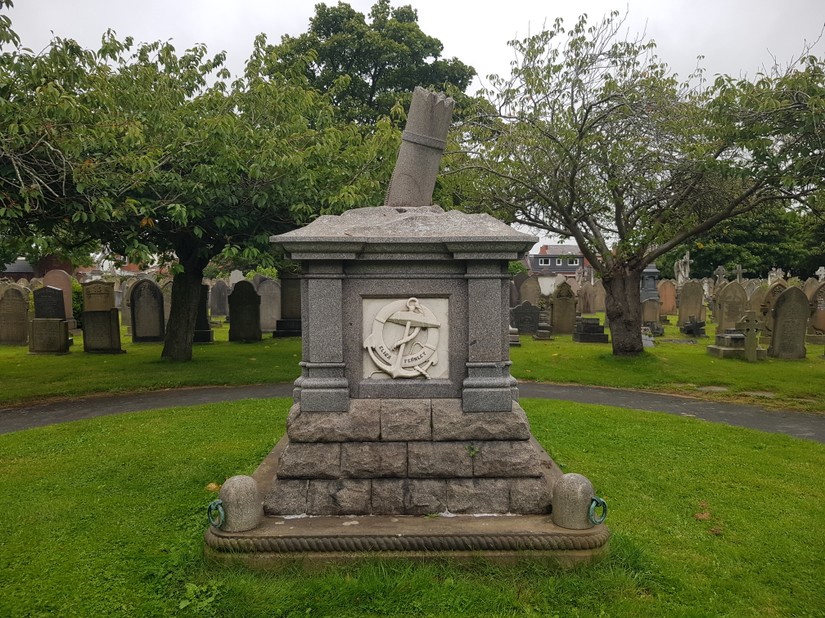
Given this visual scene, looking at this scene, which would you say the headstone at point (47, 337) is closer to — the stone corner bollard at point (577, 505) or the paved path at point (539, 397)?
the paved path at point (539, 397)

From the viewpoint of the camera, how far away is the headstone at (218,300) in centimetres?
2734

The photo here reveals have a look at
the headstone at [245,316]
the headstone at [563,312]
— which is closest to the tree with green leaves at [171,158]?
the headstone at [245,316]

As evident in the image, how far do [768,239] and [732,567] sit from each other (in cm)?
3880

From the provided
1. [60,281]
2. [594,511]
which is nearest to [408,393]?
[594,511]

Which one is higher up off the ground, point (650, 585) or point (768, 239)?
point (768, 239)

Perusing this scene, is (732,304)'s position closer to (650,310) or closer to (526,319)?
(650,310)

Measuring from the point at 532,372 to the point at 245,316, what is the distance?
898cm

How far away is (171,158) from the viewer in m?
8.84

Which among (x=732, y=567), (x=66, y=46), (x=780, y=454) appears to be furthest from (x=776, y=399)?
A: (x=66, y=46)

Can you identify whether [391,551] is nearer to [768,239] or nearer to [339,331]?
[339,331]

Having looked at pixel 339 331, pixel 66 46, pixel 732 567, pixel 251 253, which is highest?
pixel 66 46

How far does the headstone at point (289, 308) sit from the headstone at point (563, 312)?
8552 millimetres

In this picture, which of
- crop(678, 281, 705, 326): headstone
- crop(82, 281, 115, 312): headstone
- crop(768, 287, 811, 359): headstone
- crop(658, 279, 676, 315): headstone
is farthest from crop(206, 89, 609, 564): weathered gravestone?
crop(658, 279, 676, 315): headstone

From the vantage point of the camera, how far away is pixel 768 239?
36.1m
